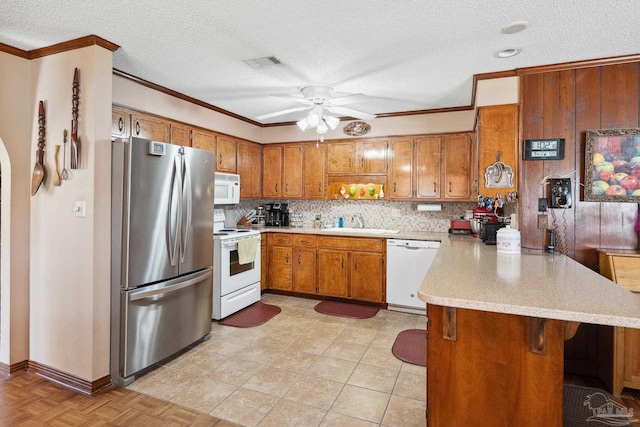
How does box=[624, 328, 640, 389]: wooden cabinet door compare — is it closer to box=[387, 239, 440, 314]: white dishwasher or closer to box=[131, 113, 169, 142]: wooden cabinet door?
box=[387, 239, 440, 314]: white dishwasher

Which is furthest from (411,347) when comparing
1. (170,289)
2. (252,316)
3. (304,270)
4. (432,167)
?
(432,167)

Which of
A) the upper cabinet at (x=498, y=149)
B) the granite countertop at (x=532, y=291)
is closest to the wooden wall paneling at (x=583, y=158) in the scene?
the upper cabinet at (x=498, y=149)

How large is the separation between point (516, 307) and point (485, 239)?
2026 mm

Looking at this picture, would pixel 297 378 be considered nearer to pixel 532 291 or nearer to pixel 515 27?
pixel 532 291

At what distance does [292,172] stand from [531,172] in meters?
3.18

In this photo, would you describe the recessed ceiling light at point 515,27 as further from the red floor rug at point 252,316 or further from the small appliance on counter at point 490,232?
the red floor rug at point 252,316

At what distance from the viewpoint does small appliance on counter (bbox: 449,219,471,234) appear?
4.14 meters

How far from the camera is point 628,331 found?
2.39m

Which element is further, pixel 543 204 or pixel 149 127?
pixel 149 127

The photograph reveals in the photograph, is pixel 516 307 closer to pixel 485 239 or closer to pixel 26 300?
pixel 485 239

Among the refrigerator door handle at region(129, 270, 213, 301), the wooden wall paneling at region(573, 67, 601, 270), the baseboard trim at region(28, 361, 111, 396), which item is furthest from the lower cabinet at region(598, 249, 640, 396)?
the baseboard trim at region(28, 361, 111, 396)

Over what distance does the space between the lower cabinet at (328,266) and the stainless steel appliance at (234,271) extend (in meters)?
0.44

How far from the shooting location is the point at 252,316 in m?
3.97

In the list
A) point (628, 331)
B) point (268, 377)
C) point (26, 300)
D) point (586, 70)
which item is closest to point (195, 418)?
point (268, 377)
